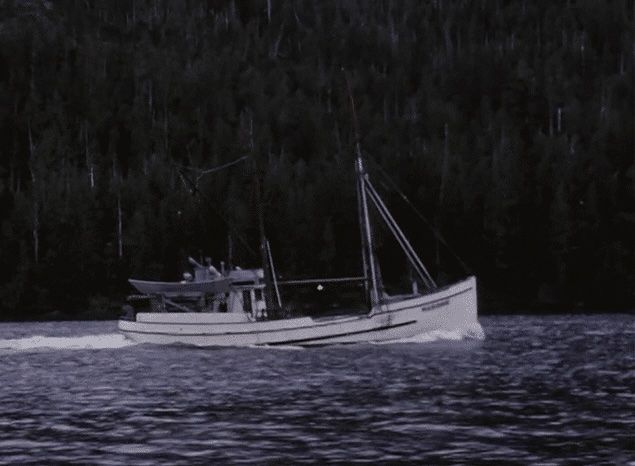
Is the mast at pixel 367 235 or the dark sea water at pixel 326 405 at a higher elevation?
the mast at pixel 367 235

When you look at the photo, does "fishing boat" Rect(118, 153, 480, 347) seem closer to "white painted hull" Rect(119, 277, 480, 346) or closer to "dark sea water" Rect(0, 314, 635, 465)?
"white painted hull" Rect(119, 277, 480, 346)

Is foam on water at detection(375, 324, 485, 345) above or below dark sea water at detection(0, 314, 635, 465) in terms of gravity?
above

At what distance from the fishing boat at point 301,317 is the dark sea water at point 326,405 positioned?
1.99 metres

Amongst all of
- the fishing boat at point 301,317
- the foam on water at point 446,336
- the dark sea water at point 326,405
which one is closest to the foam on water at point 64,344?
the fishing boat at point 301,317

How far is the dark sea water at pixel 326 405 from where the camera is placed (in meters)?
32.2

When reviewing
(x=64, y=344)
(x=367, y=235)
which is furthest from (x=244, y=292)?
(x=64, y=344)

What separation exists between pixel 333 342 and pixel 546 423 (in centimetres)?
4042

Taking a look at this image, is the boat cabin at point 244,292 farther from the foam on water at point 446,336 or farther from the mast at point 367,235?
the foam on water at point 446,336

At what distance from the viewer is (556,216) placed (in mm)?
167875

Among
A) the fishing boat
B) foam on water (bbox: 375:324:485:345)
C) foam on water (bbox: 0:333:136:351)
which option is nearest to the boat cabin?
the fishing boat

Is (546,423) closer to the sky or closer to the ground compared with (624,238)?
closer to the ground

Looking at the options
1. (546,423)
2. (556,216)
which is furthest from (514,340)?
(556,216)

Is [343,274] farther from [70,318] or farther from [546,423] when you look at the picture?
[546,423]

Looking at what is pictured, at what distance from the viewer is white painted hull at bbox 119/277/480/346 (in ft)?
251
